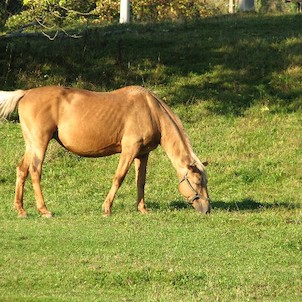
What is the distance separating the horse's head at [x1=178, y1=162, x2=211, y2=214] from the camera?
53.8 ft

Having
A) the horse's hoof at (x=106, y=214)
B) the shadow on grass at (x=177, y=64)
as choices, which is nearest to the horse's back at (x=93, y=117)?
the horse's hoof at (x=106, y=214)

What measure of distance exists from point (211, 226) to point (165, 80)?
1418cm

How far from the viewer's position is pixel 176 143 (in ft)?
54.6

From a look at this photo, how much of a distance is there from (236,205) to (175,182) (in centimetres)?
310

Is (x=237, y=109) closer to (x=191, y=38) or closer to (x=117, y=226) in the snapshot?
(x=191, y=38)

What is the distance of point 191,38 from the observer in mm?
32719

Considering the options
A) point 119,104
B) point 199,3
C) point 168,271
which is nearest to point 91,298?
point 168,271

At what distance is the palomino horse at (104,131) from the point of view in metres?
16.3

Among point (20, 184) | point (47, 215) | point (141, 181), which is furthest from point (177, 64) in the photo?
point (47, 215)

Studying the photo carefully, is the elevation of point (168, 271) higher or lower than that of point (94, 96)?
lower

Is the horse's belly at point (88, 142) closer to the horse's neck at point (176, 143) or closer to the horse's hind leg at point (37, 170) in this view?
the horse's hind leg at point (37, 170)

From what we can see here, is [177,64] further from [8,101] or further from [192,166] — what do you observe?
[8,101]

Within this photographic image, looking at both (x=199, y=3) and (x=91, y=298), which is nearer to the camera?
(x=91, y=298)

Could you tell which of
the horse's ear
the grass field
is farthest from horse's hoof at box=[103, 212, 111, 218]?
the horse's ear
